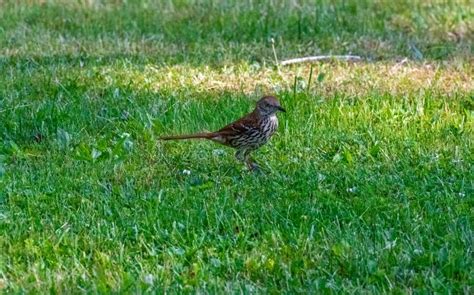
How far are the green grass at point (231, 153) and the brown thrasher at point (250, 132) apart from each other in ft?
0.52

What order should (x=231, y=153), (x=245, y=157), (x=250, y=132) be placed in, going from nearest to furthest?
(x=250, y=132)
(x=245, y=157)
(x=231, y=153)

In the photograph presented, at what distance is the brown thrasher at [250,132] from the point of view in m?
7.45

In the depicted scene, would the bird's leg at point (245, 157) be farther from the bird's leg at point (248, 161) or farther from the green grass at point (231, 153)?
the green grass at point (231, 153)

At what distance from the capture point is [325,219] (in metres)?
6.36

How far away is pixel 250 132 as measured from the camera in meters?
7.43

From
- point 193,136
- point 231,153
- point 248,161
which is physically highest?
point 193,136

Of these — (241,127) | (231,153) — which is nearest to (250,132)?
(241,127)

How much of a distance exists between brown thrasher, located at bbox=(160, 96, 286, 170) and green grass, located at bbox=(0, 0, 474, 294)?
16cm

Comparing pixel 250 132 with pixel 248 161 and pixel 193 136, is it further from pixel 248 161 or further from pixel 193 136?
pixel 193 136

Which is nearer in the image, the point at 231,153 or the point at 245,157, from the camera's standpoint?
the point at 245,157

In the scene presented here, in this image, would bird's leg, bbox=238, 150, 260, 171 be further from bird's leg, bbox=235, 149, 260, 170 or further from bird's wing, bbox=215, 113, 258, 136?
bird's wing, bbox=215, 113, 258, 136

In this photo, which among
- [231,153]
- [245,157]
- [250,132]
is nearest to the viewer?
[250,132]

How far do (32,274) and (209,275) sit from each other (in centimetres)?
86

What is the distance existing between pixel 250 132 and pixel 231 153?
56 cm
